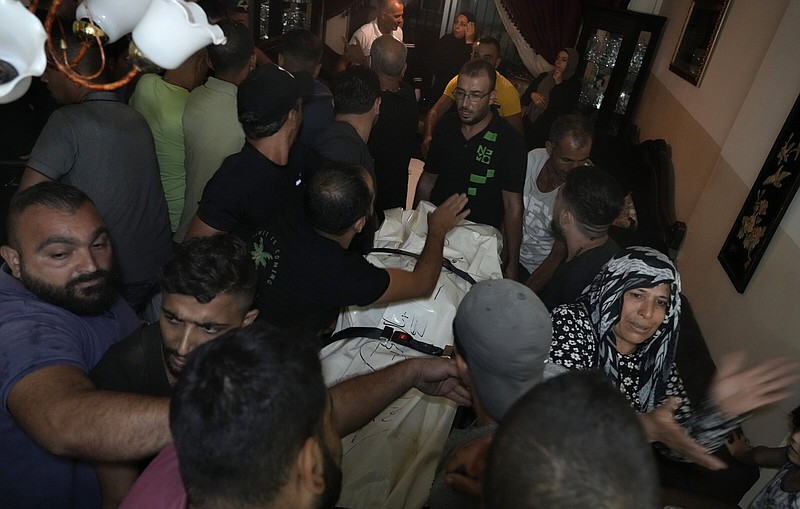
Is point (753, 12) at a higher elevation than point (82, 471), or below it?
higher

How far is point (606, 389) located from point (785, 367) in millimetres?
1061

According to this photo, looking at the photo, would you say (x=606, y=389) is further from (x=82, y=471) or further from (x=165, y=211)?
(x=165, y=211)

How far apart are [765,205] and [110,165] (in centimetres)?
300

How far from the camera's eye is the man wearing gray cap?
1.10 meters

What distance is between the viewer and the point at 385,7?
18.0ft

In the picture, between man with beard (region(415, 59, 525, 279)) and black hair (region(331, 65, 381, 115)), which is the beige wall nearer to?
man with beard (region(415, 59, 525, 279))

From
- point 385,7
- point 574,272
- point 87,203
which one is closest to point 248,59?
point 87,203

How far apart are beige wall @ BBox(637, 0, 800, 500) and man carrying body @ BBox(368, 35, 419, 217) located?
1909 millimetres

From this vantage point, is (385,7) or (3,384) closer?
(3,384)

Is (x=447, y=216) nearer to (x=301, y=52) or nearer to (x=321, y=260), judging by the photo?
(x=321, y=260)

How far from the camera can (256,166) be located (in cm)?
204

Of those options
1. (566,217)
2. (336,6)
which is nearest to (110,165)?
(566,217)

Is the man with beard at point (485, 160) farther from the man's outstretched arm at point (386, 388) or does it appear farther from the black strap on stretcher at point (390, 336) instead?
the man's outstretched arm at point (386, 388)

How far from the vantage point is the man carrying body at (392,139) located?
301cm
